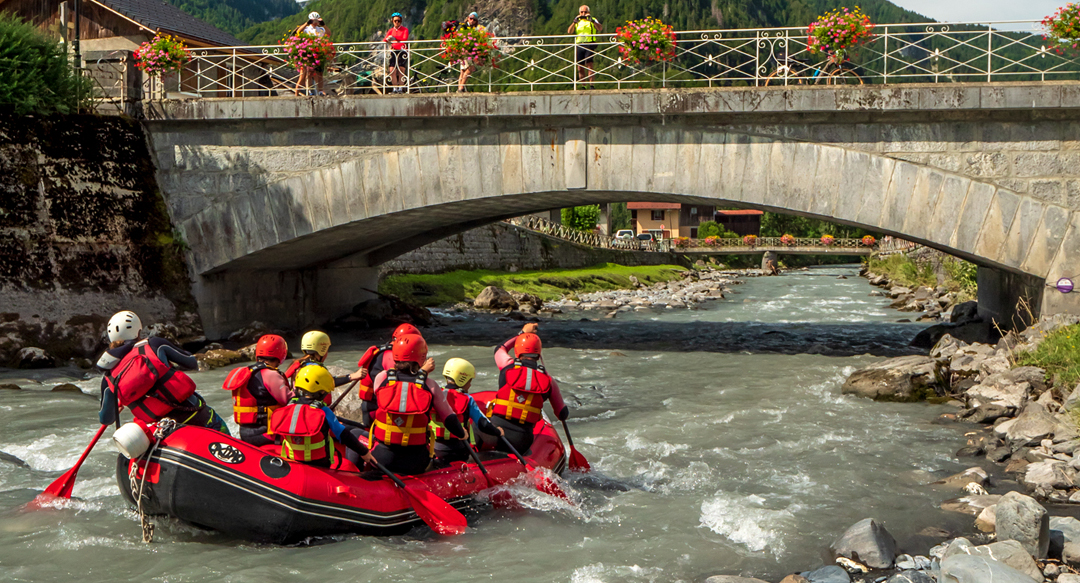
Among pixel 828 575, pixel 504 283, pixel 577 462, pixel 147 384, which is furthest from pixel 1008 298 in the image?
pixel 504 283

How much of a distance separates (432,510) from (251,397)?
1.68 meters

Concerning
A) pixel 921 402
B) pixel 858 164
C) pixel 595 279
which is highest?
pixel 858 164

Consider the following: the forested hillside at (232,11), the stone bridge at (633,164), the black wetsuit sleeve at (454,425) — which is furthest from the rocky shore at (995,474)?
the forested hillside at (232,11)

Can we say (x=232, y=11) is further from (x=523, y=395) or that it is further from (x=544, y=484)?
(x=544, y=484)

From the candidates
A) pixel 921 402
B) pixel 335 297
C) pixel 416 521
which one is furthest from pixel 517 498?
pixel 335 297

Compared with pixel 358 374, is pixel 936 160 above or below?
above

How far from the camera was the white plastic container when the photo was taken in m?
5.97

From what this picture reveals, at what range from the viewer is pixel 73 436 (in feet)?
30.1

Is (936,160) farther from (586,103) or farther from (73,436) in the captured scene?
(73,436)

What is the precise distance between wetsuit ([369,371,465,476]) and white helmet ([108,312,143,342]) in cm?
195

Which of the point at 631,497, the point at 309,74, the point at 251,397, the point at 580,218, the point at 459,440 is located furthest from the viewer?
the point at 580,218

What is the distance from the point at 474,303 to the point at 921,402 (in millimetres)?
15839

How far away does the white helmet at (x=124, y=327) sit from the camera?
6668 millimetres

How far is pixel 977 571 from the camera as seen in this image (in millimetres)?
5016
